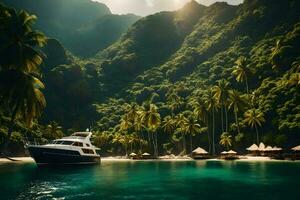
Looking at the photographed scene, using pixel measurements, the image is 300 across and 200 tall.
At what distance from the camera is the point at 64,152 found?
180 ft

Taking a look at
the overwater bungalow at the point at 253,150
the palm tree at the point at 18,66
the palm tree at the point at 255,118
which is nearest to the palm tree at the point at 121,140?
the palm tree at the point at 255,118

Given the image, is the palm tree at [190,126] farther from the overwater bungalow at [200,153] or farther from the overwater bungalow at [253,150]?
the overwater bungalow at [253,150]

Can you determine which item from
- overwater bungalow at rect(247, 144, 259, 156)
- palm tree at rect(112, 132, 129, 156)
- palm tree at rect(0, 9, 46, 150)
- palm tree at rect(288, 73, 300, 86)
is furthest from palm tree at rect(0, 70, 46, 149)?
palm tree at rect(288, 73, 300, 86)

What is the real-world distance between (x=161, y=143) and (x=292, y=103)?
37.6m

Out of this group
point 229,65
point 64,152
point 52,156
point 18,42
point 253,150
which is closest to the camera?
point 18,42

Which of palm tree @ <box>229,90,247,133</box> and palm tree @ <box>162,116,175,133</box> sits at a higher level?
palm tree @ <box>229,90,247,133</box>

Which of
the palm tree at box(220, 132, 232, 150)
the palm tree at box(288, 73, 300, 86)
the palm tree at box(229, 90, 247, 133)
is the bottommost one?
the palm tree at box(220, 132, 232, 150)

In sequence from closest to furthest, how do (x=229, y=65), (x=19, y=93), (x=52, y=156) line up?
(x=19, y=93), (x=52, y=156), (x=229, y=65)

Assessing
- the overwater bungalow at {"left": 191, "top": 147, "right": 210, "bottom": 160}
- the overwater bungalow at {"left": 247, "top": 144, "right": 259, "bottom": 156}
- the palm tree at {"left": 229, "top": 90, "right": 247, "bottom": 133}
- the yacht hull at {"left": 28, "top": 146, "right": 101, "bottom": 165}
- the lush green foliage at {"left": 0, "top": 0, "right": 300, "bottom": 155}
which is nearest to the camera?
the yacht hull at {"left": 28, "top": 146, "right": 101, "bottom": 165}

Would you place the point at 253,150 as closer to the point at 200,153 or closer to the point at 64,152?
the point at 200,153

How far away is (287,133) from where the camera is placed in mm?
74188

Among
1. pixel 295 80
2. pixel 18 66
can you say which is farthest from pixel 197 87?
pixel 18 66

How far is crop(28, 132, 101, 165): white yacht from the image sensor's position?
52.8m

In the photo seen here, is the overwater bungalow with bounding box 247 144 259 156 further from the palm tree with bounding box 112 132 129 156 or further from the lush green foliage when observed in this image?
the palm tree with bounding box 112 132 129 156
